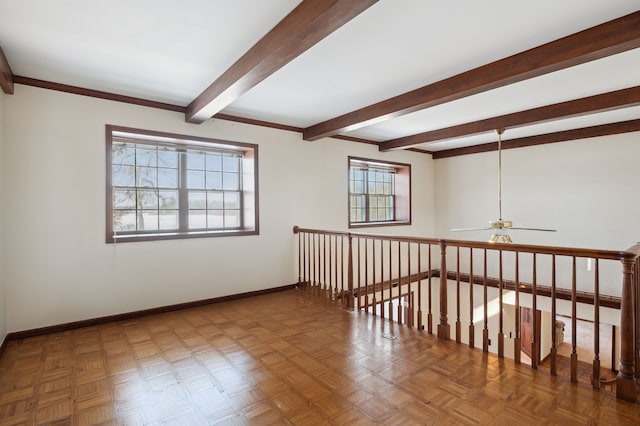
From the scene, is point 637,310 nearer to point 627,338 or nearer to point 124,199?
point 627,338

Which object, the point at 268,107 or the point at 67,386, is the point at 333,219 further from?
the point at 67,386

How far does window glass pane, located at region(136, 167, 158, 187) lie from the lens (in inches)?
151

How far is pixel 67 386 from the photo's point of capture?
229 centimetres

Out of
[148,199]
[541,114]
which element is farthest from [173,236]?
[541,114]

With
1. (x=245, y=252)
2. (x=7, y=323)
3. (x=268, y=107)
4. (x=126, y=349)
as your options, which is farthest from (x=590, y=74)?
(x=7, y=323)

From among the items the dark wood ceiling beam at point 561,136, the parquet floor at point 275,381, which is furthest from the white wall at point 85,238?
the dark wood ceiling beam at point 561,136

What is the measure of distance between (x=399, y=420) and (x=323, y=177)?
3.92 meters

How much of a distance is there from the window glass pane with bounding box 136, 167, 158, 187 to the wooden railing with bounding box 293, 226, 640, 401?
6.88 ft

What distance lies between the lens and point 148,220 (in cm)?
390

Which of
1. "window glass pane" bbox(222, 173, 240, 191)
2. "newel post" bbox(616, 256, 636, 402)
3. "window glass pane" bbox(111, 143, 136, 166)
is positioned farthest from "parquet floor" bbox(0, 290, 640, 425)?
"window glass pane" bbox(222, 173, 240, 191)

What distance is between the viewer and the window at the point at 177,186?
3.69 meters

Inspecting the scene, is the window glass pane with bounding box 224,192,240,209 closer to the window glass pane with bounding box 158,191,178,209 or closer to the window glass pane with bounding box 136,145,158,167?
the window glass pane with bounding box 158,191,178,209

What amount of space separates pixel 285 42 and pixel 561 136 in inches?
209

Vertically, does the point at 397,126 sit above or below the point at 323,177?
above
